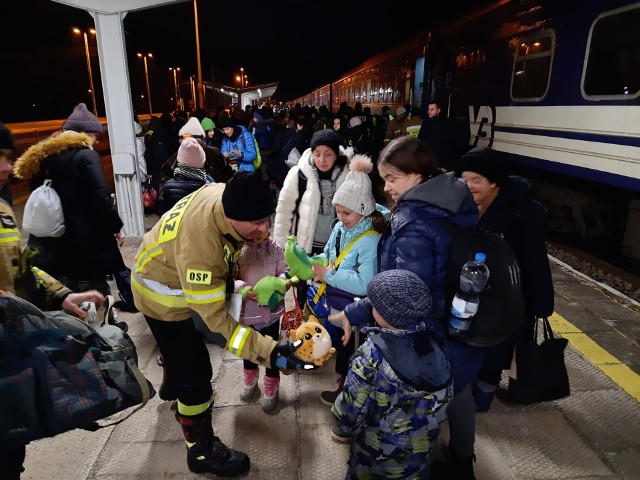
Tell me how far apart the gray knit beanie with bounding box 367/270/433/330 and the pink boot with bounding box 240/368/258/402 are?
1632 mm

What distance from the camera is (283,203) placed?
349cm

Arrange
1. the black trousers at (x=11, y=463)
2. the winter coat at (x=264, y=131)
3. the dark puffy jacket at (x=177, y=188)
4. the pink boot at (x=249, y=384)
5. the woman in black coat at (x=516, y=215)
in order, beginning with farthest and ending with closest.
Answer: the winter coat at (x=264, y=131)
the dark puffy jacket at (x=177, y=188)
the pink boot at (x=249, y=384)
the woman in black coat at (x=516, y=215)
the black trousers at (x=11, y=463)

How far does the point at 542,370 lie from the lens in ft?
8.52

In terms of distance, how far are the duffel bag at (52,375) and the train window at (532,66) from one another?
646 cm

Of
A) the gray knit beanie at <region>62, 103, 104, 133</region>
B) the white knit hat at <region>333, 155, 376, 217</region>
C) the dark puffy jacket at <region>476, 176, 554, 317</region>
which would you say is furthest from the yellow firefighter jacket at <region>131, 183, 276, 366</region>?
the gray knit beanie at <region>62, 103, 104, 133</region>

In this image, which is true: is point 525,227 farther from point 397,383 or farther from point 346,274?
point 397,383

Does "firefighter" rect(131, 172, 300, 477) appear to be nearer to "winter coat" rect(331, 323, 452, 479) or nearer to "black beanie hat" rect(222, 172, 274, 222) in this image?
"black beanie hat" rect(222, 172, 274, 222)

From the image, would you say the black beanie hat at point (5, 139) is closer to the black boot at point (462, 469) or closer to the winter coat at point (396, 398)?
the winter coat at point (396, 398)

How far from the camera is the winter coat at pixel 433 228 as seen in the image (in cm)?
191

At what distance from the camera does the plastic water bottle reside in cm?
182

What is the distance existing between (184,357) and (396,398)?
111 cm

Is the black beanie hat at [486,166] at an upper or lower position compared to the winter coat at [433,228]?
upper

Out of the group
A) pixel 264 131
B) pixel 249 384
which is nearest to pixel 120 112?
pixel 264 131

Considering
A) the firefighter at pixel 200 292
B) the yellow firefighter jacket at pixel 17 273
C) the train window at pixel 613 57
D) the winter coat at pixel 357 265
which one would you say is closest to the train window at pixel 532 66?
the train window at pixel 613 57
